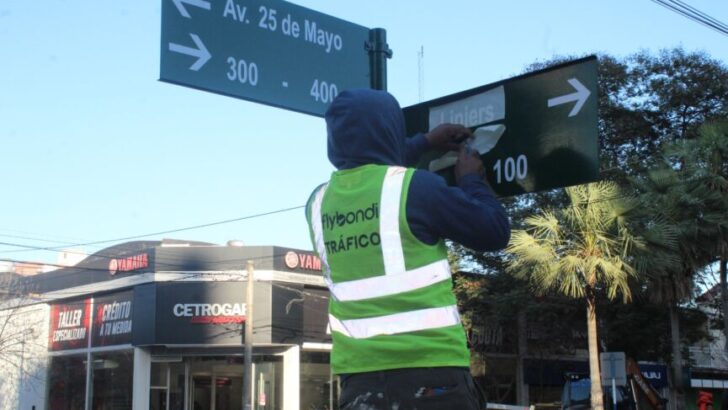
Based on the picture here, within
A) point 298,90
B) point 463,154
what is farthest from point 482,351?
point 463,154

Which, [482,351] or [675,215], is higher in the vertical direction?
[675,215]

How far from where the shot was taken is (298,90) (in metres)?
5.37

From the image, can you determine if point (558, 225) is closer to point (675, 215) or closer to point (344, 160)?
point (675, 215)

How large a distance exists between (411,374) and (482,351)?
92.3 ft

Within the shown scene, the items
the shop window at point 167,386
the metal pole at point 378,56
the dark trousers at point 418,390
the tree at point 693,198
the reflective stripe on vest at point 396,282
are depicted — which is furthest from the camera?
the shop window at point 167,386

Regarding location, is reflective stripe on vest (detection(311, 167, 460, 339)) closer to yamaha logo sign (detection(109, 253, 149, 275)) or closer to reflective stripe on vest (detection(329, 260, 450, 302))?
reflective stripe on vest (detection(329, 260, 450, 302))

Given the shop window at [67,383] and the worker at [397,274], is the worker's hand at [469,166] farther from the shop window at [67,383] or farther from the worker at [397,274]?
the shop window at [67,383]

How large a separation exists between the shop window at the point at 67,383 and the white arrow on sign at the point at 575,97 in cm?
2961

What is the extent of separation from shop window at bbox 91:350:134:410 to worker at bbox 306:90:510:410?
90.9 ft

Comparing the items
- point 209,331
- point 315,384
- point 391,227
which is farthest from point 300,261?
point 391,227

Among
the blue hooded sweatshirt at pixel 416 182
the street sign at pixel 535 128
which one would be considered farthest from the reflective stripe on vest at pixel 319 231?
the street sign at pixel 535 128

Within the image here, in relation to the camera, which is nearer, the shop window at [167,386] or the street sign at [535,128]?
the street sign at [535,128]

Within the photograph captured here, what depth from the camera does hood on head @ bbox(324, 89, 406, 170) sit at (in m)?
2.89

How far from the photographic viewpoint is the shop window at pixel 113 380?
29156 millimetres
